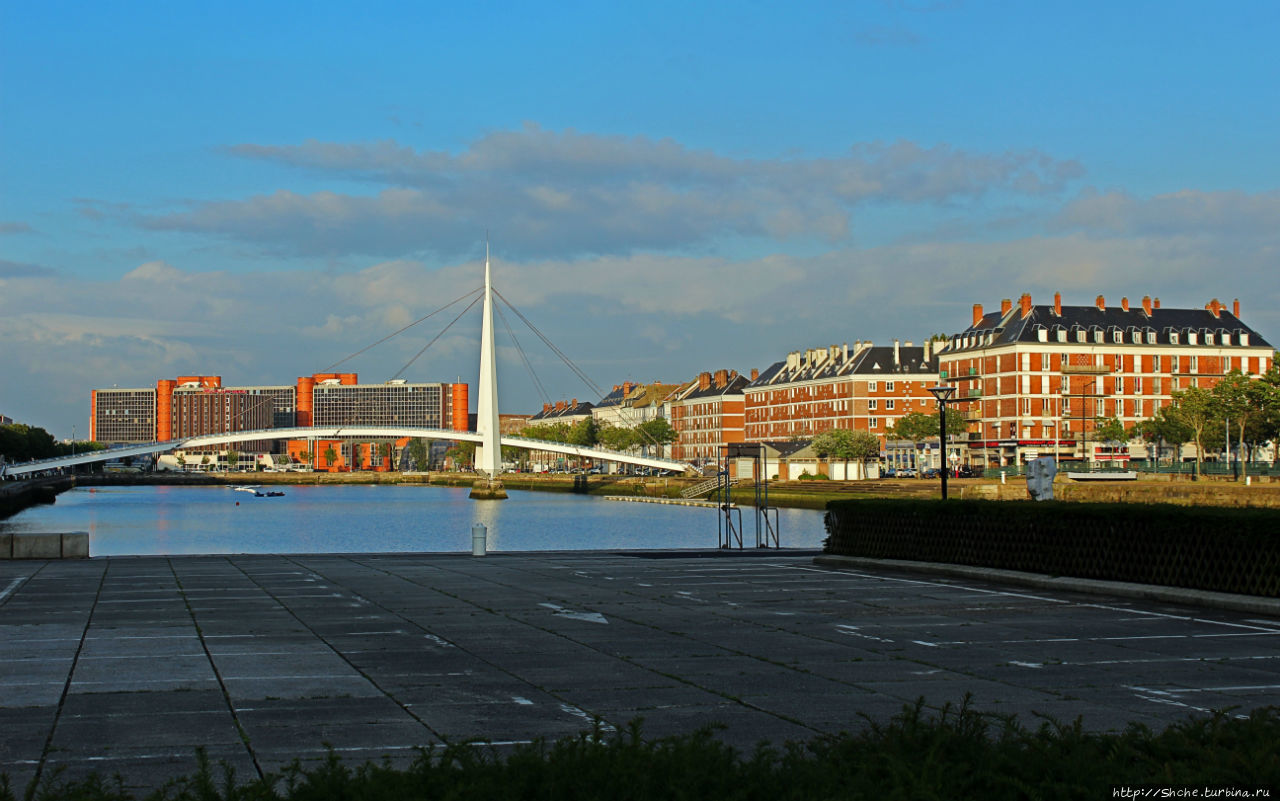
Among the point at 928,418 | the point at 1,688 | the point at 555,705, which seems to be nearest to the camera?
the point at 555,705

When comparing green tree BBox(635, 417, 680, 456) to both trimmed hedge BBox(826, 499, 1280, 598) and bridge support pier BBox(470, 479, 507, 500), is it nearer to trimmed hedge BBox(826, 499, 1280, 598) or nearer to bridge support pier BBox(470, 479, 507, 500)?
bridge support pier BBox(470, 479, 507, 500)

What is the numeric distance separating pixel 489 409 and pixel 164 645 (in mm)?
112480

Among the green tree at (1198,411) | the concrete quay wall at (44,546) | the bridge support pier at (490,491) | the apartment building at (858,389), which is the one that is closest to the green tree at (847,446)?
the apartment building at (858,389)

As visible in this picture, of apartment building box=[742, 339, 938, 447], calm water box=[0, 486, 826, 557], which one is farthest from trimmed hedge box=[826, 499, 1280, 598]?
apartment building box=[742, 339, 938, 447]

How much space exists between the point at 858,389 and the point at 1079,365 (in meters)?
30.4

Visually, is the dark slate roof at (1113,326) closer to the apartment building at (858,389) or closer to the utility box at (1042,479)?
the apartment building at (858,389)

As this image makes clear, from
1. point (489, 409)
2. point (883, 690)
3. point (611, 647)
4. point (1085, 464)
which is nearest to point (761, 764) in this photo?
point (883, 690)

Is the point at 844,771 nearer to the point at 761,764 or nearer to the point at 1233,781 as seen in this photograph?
the point at 761,764

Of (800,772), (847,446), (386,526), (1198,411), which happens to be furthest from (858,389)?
(800,772)

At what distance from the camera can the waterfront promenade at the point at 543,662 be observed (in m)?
10.4

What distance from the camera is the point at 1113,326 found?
118812 mm

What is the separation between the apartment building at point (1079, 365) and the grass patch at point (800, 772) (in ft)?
355

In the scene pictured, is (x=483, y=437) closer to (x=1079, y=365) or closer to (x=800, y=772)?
(x=1079, y=365)

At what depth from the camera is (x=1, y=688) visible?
1226 centimetres
